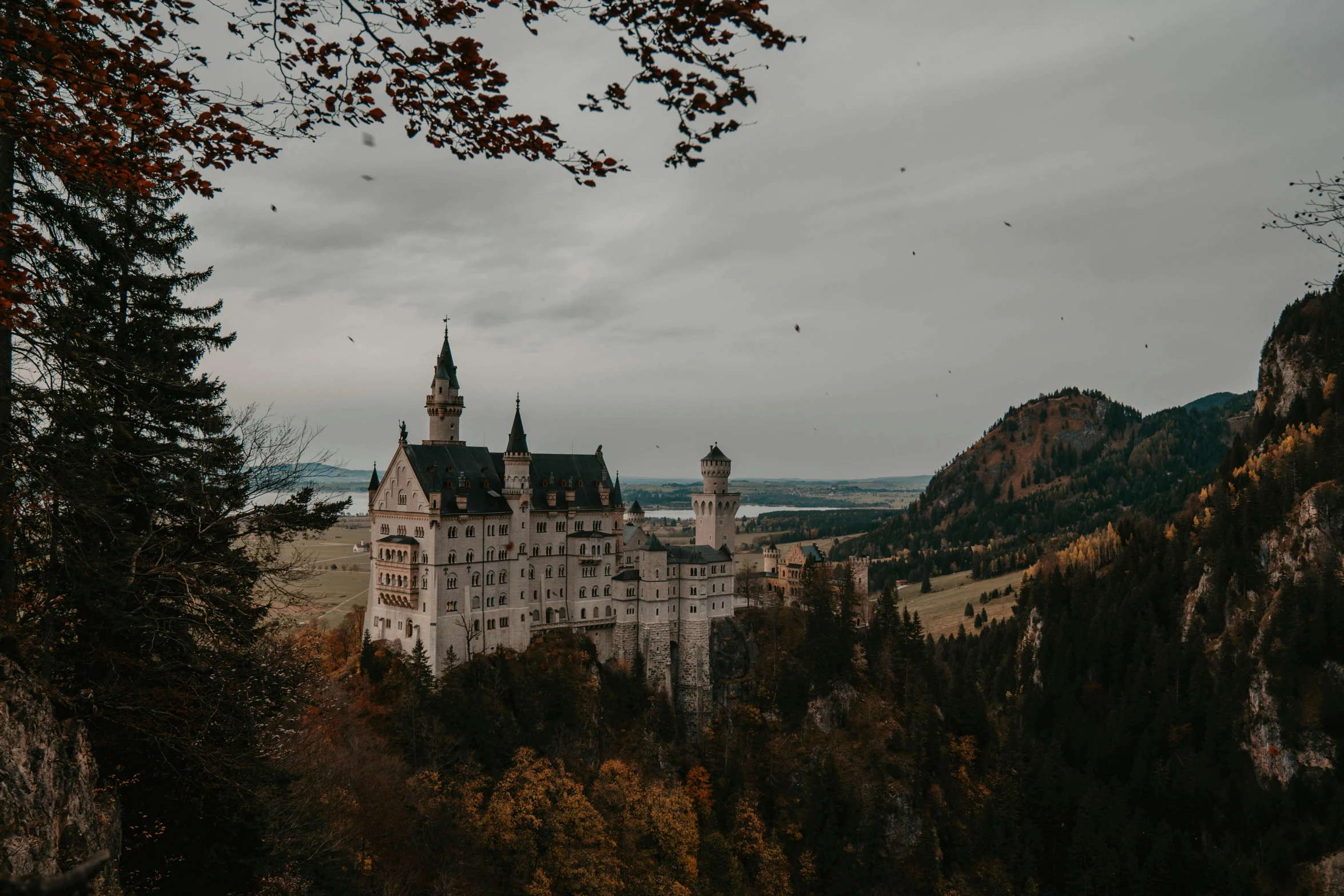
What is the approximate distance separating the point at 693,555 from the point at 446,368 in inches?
1227

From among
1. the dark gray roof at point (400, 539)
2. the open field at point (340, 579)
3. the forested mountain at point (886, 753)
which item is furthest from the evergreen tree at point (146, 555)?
the open field at point (340, 579)

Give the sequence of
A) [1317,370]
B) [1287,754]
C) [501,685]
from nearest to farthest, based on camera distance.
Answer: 1. [501,685]
2. [1287,754]
3. [1317,370]

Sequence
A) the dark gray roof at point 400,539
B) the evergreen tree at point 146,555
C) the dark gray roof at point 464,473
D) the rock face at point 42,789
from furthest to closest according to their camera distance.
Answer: the dark gray roof at point 464,473
the dark gray roof at point 400,539
the evergreen tree at point 146,555
the rock face at point 42,789

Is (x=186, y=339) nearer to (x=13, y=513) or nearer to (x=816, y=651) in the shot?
(x=13, y=513)

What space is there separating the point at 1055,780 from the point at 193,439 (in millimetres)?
101451

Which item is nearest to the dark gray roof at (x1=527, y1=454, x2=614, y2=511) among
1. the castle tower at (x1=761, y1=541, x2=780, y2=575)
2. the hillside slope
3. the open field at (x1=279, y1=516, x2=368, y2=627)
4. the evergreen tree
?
the open field at (x1=279, y1=516, x2=368, y2=627)

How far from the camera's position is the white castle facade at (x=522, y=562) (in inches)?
2837

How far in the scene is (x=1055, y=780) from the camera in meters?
99.5

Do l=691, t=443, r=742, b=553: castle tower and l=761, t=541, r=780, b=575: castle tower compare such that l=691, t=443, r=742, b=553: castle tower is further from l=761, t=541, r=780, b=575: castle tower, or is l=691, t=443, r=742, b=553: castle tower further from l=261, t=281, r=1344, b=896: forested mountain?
l=761, t=541, r=780, b=575: castle tower

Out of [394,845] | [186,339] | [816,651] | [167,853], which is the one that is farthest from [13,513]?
[816,651]

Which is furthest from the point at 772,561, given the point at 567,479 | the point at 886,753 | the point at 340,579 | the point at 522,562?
the point at 340,579

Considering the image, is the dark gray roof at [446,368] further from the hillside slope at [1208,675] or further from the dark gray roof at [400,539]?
the hillside slope at [1208,675]

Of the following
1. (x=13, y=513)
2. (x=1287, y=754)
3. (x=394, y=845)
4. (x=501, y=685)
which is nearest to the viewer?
(x=13, y=513)

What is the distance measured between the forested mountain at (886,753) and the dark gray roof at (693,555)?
8.72 m
